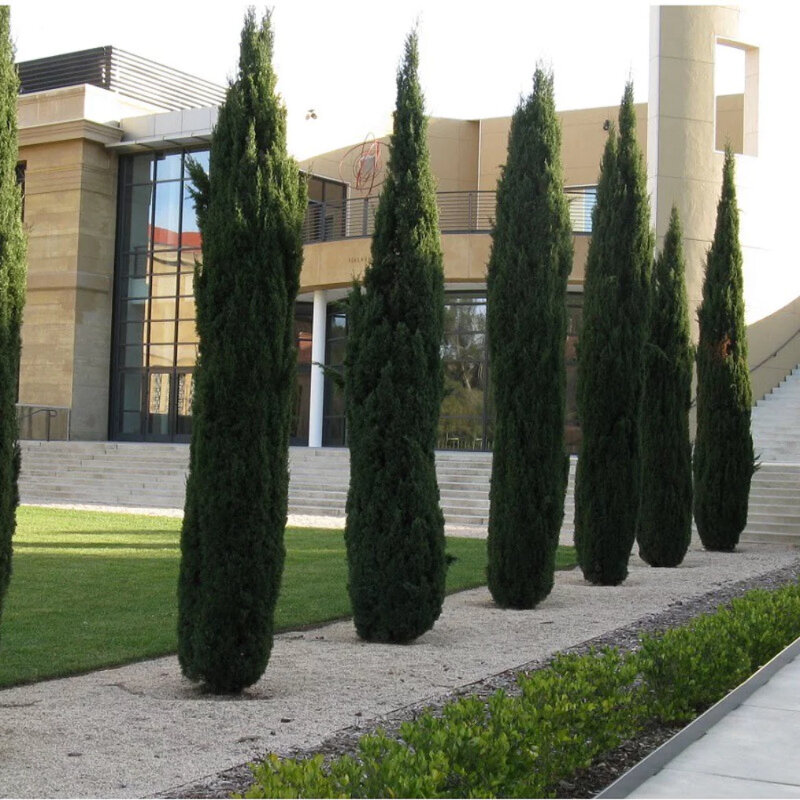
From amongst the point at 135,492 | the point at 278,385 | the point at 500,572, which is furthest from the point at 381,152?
the point at 278,385

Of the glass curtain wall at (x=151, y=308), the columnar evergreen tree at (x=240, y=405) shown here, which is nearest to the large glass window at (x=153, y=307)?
the glass curtain wall at (x=151, y=308)

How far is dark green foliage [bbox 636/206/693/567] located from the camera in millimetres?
15984

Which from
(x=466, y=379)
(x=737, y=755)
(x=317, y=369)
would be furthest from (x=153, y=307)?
(x=737, y=755)

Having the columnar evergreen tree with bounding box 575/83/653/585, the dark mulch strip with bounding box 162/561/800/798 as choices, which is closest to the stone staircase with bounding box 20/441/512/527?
the columnar evergreen tree with bounding box 575/83/653/585

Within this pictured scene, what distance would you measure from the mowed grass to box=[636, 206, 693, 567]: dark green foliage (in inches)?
65.7

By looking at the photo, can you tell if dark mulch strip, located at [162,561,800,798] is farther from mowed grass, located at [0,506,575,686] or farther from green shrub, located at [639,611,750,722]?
mowed grass, located at [0,506,575,686]

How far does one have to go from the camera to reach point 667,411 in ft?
54.1

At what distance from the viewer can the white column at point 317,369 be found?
30.1m

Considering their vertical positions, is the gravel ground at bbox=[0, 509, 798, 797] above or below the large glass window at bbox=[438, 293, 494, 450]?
below

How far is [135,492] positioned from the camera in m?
25.7

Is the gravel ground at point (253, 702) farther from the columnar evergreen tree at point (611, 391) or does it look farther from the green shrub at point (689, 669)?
the columnar evergreen tree at point (611, 391)

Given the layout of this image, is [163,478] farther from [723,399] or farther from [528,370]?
[528,370]

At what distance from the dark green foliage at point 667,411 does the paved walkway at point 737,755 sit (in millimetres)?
9364

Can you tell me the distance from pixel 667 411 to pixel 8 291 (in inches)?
495
